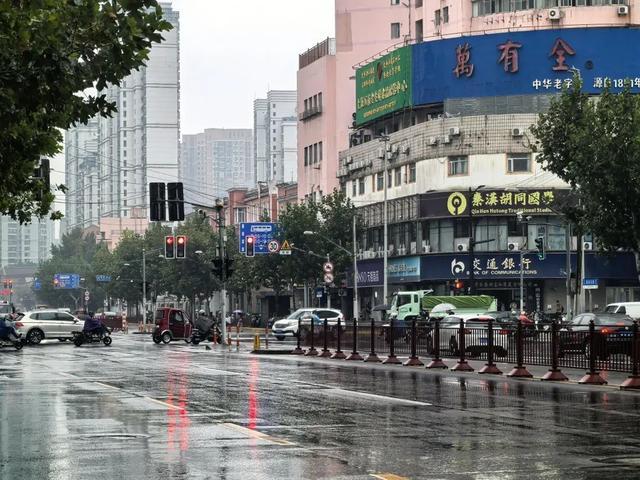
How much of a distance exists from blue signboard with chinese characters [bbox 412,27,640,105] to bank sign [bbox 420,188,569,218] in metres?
7.29

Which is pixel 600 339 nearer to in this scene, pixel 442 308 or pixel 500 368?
pixel 500 368

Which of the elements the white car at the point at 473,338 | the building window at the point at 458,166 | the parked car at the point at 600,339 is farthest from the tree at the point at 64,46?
the building window at the point at 458,166

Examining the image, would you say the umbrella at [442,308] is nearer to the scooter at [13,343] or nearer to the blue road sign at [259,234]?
the scooter at [13,343]

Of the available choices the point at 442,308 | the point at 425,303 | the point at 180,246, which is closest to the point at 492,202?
the point at 425,303

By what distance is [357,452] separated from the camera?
1408 centimetres

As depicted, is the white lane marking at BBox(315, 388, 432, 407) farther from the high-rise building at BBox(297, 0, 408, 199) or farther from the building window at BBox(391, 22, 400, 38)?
the building window at BBox(391, 22, 400, 38)

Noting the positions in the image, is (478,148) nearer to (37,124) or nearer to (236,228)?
(236,228)

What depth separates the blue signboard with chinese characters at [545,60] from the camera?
87.2m

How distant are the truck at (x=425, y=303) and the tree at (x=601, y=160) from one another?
53.8 feet

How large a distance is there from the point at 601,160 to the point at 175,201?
16.2 meters

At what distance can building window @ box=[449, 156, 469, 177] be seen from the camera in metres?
87.6

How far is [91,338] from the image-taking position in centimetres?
5994

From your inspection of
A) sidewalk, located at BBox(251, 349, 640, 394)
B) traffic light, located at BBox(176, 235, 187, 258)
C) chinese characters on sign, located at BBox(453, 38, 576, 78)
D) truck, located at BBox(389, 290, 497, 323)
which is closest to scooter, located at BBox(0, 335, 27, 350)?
traffic light, located at BBox(176, 235, 187, 258)

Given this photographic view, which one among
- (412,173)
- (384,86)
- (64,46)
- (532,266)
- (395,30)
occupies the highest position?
(395,30)
